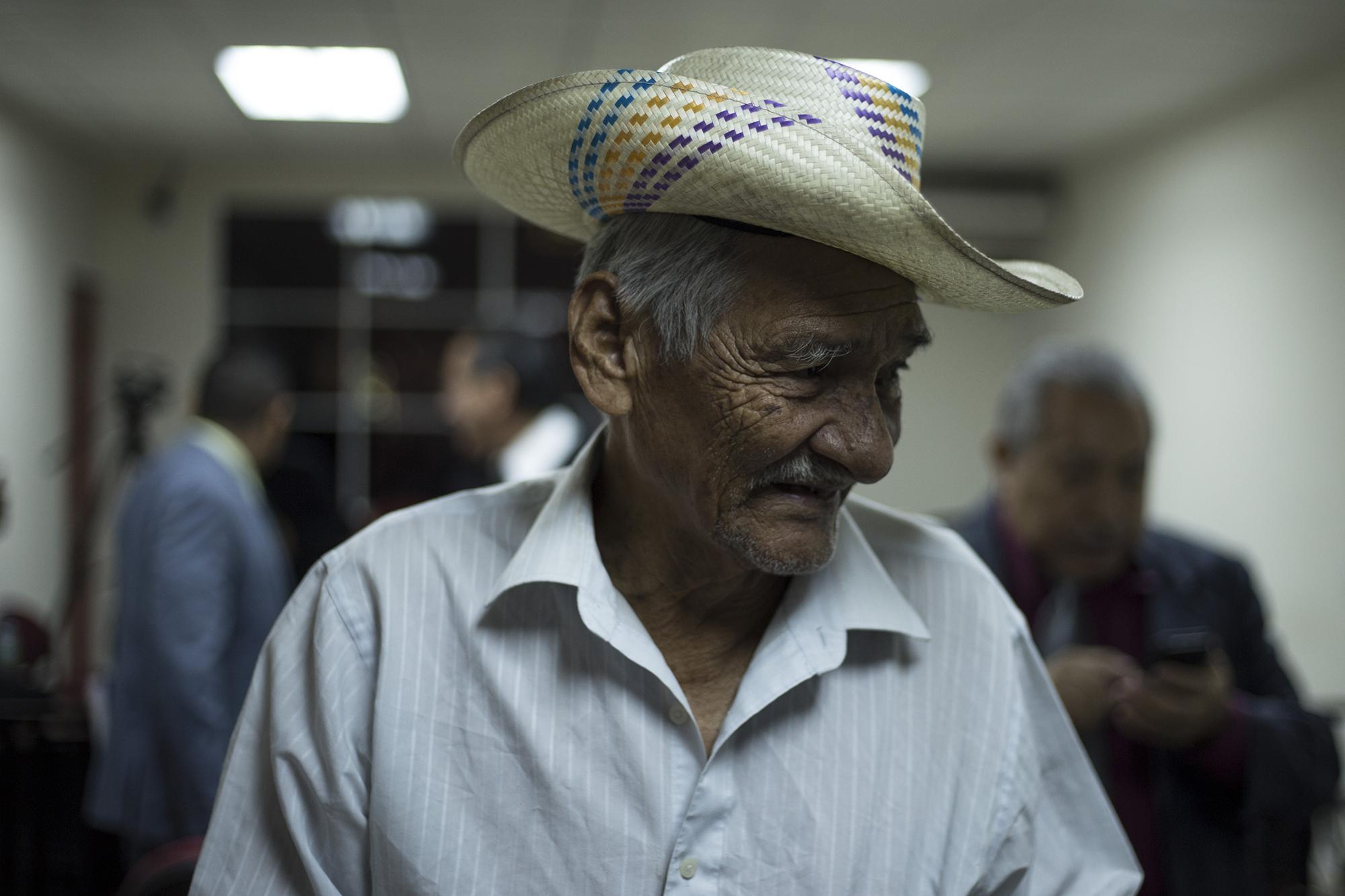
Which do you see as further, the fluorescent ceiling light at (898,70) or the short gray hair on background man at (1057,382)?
the fluorescent ceiling light at (898,70)

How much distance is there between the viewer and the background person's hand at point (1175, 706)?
5.51 ft

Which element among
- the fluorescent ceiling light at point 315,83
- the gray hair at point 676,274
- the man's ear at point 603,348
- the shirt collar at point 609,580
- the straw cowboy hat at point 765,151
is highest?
the fluorescent ceiling light at point 315,83

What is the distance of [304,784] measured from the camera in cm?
110

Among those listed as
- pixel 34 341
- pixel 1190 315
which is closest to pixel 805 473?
pixel 1190 315

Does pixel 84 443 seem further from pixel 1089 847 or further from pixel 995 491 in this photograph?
pixel 1089 847

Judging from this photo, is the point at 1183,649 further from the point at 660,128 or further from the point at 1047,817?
the point at 660,128

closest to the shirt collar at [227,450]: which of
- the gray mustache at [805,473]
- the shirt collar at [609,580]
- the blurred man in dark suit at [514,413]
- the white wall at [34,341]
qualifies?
the blurred man in dark suit at [514,413]

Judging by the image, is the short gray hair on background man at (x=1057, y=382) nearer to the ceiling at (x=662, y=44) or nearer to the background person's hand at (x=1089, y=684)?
the background person's hand at (x=1089, y=684)

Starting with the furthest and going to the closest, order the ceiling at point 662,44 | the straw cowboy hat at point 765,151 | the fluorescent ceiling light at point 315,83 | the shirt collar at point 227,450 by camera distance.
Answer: the fluorescent ceiling light at point 315,83, the ceiling at point 662,44, the shirt collar at point 227,450, the straw cowboy hat at point 765,151

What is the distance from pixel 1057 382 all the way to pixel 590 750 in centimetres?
117

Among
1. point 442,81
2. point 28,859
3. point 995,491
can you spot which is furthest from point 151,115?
point 995,491

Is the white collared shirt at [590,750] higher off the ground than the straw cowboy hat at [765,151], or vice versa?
the straw cowboy hat at [765,151]

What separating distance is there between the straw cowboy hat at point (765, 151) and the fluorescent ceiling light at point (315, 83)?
415 centimetres

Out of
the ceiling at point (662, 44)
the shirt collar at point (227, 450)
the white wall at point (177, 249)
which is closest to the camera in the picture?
the shirt collar at point (227, 450)
